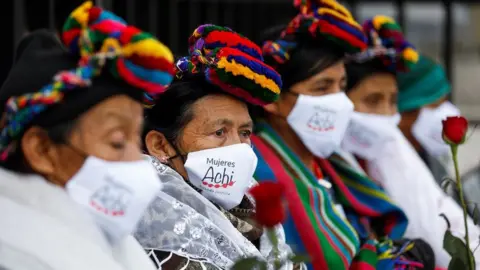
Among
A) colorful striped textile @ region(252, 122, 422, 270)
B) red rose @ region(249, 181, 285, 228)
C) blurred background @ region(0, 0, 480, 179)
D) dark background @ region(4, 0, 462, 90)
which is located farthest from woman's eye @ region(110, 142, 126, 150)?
blurred background @ region(0, 0, 480, 179)

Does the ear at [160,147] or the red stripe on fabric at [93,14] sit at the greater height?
the red stripe on fabric at [93,14]

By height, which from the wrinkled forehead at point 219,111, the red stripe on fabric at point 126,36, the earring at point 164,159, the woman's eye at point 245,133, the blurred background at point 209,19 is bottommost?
the blurred background at point 209,19

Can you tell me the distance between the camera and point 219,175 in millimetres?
3104

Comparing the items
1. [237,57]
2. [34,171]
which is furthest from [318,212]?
[34,171]

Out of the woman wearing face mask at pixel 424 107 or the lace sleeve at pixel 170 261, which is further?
the woman wearing face mask at pixel 424 107

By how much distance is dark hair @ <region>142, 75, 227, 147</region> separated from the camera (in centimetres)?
324

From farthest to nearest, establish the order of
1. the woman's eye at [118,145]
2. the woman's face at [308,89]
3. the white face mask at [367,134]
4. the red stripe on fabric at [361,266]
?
the white face mask at [367,134], the woman's face at [308,89], the red stripe on fabric at [361,266], the woman's eye at [118,145]

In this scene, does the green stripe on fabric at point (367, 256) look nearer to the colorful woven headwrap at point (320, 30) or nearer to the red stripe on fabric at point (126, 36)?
the colorful woven headwrap at point (320, 30)

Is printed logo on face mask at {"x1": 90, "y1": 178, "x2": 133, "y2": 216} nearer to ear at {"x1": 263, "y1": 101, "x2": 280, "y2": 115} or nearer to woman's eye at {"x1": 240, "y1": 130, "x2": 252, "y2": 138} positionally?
woman's eye at {"x1": 240, "y1": 130, "x2": 252, "y2": 138}

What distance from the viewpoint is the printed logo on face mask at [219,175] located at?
3.11 meters

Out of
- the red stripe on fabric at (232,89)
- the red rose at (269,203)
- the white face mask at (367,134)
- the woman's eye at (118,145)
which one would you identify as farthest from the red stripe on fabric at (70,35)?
the white face mask at (367,134)

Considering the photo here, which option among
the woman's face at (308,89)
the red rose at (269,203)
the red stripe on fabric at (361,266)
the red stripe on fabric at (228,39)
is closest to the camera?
the red rose at (269,203)

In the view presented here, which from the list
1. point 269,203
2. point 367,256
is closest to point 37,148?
point 269,203

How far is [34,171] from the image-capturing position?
229 centimetres
